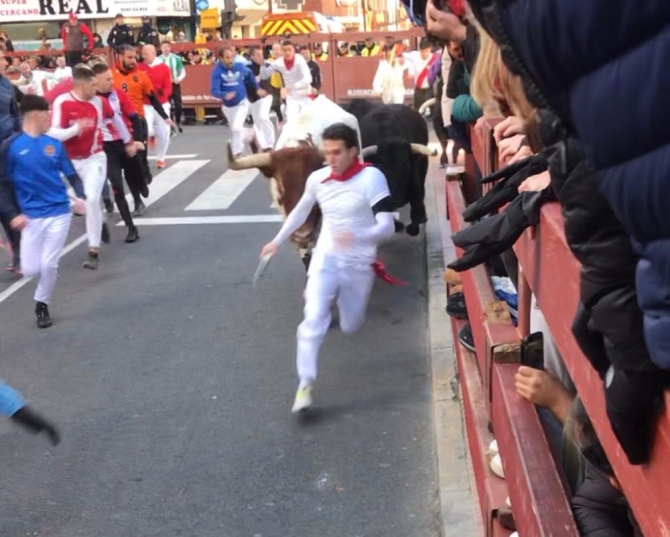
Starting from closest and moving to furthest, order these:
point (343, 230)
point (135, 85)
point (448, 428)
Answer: point (448, 428), point (343, 230), point (135, 85)

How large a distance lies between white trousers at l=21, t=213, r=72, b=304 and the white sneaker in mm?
3086

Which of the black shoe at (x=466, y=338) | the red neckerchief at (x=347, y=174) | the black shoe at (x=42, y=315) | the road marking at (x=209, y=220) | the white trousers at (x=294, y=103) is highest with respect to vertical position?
the red neckerchief at (x=347, y=174)

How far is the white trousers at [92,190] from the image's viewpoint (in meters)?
8.94

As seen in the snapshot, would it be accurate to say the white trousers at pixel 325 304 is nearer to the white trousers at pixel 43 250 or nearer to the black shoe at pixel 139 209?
the white trousers at pixel 43 250

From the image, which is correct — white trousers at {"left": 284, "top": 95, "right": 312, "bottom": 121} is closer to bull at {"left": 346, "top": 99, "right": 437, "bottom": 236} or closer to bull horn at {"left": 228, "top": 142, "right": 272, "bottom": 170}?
bull at {"left": 346, "top": 99, "right": 437, "bottom": 236}

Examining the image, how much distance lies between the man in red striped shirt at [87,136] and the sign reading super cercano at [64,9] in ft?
94.4

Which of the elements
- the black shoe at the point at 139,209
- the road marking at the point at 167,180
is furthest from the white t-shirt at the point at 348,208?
the black shoe at the point at 139,209

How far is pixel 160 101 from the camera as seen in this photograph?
1510 cm

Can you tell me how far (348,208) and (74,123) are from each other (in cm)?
441

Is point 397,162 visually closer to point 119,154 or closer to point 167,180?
point 119,154

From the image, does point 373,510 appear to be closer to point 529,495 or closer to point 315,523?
point 315,523

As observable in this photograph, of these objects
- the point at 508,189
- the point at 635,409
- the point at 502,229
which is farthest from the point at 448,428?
the point at 635,409

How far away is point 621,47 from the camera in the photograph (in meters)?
1.20

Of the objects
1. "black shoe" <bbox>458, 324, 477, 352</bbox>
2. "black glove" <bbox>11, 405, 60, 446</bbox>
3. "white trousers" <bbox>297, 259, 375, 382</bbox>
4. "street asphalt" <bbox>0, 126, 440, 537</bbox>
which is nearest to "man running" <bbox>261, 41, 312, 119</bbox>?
"street asphalt" <bbox>0, 126, 440, 537</bbox>
